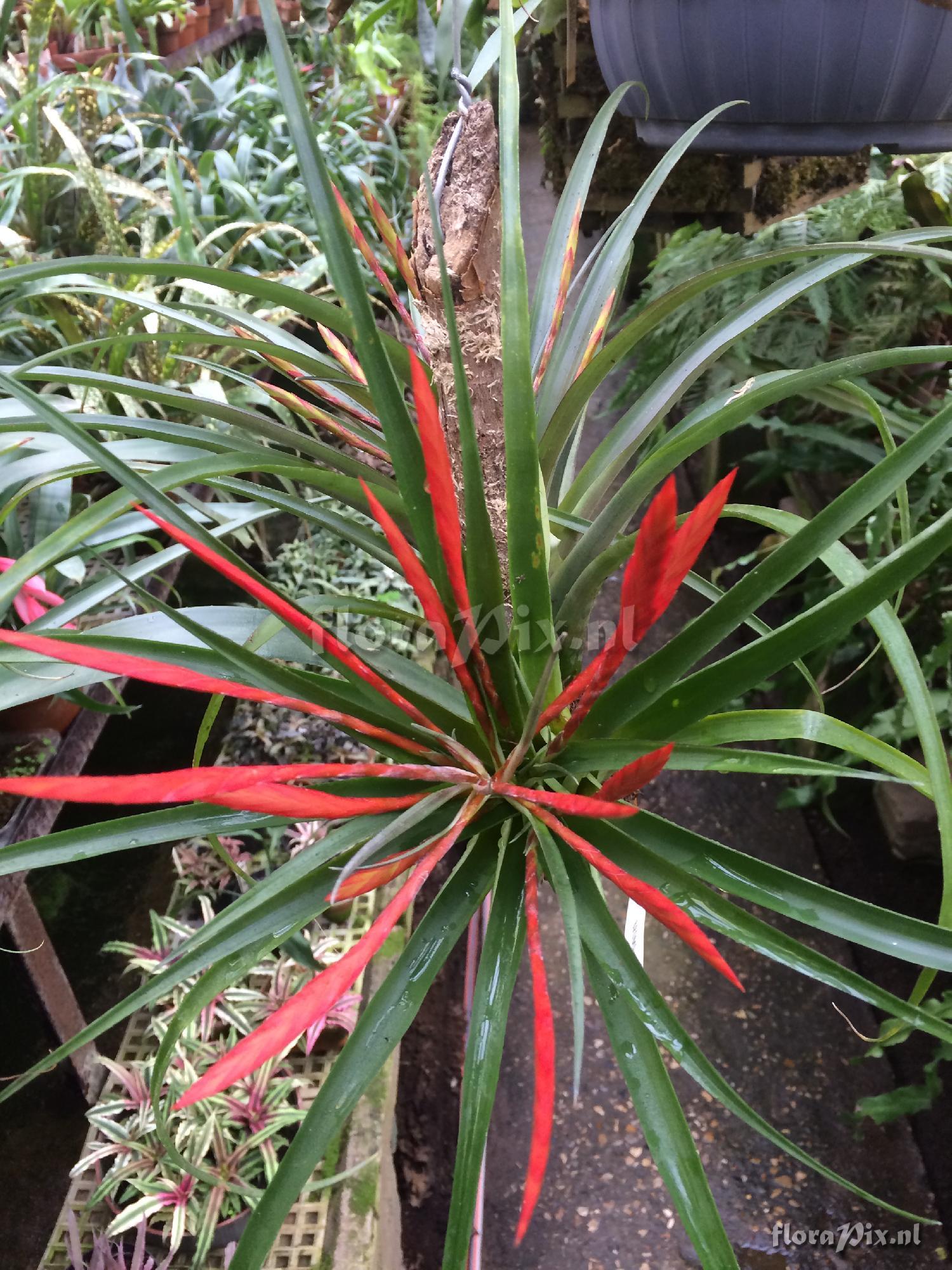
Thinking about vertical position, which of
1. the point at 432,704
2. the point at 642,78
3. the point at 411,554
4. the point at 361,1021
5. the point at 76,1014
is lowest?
the point at 76,1014

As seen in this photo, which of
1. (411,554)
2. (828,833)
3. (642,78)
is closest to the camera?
(411,554)

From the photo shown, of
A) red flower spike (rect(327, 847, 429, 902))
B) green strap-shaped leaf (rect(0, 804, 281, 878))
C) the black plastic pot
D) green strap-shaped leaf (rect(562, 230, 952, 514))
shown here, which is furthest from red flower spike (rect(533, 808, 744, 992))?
the black plastic pot

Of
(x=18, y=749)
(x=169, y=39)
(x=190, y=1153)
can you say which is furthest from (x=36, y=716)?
(x=169, y=39)

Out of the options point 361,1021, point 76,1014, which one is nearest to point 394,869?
point 361,1021

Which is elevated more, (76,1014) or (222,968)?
(222,968)

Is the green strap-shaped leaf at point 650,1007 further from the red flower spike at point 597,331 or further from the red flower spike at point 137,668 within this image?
the red flower spike at point 597,331

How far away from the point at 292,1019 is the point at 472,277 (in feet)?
1.55

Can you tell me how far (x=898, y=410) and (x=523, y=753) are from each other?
3.40 feet

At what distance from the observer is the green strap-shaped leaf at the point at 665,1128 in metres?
0.38

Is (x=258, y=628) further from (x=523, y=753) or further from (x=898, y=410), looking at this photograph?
(x=898, y=410)

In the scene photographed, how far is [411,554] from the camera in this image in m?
A: 0.42

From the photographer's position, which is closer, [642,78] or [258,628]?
[258,628]

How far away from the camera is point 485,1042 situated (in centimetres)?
44

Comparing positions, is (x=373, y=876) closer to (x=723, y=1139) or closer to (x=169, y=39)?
(x=723, y=1139)
